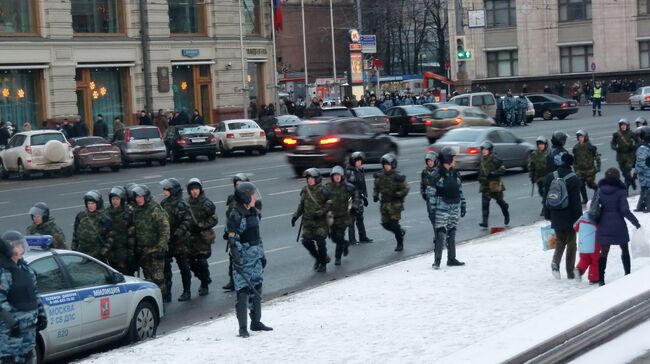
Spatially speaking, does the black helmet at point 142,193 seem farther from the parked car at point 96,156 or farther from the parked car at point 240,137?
the parked car at point 240,137

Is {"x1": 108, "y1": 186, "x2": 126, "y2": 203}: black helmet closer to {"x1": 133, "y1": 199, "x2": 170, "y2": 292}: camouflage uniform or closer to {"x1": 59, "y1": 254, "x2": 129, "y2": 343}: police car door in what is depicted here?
{"x1": 133, "y1": 199, "x2": 170, "y2": 292}: camouflage uniform

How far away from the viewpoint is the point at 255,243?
11.5 m

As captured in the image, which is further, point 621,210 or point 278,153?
point 278,153

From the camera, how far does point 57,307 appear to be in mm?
11141

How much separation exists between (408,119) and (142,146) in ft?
45.2

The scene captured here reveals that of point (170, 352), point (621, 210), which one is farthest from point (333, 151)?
point (170, 352)

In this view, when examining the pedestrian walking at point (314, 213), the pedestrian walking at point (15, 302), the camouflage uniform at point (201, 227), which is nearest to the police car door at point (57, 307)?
the pedestrian walking at point (15, 302)

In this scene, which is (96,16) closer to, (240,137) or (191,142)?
(240,137)

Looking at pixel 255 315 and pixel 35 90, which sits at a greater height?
pixel 35 90

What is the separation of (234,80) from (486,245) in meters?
35.8

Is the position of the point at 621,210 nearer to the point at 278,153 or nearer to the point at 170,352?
the point at 170,352

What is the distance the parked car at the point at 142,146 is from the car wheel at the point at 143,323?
26.0 metres

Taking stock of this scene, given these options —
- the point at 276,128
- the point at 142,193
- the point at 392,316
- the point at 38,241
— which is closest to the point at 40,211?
the point at 142,193

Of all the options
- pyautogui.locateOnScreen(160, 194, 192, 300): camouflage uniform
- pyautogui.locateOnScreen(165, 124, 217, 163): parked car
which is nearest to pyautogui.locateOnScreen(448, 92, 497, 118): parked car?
pyautogui.locateOnScreen(165, 124, 217, 163): parked car
